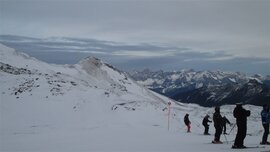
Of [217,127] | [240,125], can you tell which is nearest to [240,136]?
[240,125]

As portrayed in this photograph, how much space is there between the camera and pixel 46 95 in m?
44.6

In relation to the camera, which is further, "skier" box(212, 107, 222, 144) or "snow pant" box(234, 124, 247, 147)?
"skier" box(212, 107, 222, 144)

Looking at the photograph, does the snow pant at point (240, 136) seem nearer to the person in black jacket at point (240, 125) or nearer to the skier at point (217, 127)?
the person in black jacket at point (240, 125)

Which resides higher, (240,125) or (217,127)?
(240,125)

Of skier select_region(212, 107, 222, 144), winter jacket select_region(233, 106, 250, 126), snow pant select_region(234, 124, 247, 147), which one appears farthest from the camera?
skier select_region(212, 107, 222, 144)

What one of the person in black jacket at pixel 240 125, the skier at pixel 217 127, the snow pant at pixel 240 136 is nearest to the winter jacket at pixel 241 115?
the person in black jacket at pixel 240 125

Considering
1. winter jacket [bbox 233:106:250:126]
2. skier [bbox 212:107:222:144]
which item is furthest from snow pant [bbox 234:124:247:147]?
skier [bbox 212:107:222:144]

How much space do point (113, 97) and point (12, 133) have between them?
17.6 meters

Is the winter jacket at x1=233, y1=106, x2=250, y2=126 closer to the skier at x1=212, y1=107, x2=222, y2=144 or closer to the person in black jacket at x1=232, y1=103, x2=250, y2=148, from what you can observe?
the person in black jacket at x1=232, y1=103, x2=250, y2=148

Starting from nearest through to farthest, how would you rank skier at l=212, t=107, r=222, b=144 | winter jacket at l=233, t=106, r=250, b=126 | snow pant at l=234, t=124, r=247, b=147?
snow pant at l=234, t=124, r=247, b=147, winter jacket at l=233, t=106, r=250, b=126, skier at l=212, t=107, r=222, b=144

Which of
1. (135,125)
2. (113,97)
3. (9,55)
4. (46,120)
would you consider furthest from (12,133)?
(9,55)

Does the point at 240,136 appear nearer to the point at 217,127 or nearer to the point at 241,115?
the point at 241,115

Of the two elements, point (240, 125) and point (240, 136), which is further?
point (240, 125)

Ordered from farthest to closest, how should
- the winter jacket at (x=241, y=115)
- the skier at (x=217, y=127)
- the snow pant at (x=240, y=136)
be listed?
the skier at (x=217, y=127), the winter jacket at (x=241, y=115), the snow pant at (x=240, y=136)
